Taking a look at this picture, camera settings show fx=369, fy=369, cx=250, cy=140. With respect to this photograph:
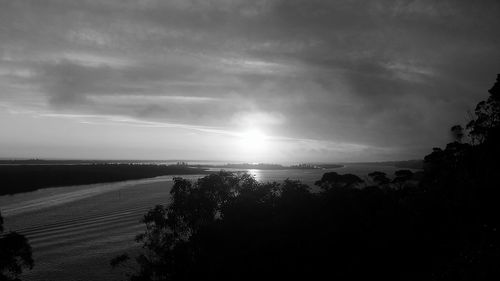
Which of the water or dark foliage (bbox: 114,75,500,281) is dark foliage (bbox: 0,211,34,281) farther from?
the water

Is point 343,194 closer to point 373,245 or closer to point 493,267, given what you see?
point 373,245

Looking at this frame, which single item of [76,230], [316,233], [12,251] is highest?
[316,233]

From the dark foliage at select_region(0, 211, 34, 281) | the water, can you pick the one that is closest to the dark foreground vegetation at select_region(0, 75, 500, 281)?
the dark foliage at select_region(0, 211, 34, 281)

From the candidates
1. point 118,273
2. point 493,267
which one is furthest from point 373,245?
point 118,273

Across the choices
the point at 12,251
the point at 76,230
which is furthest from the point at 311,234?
the point at 76,230

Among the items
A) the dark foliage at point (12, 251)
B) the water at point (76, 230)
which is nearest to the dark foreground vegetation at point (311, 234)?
the dark foliage at point (12, 251)

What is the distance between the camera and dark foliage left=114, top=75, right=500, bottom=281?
24781 mm

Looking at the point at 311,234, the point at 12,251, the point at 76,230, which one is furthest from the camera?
the point at 76,230

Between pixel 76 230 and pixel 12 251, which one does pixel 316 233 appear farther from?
pixel 76 230

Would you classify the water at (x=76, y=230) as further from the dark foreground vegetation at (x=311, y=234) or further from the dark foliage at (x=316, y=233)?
the dark foliage at (x=316, y=233)

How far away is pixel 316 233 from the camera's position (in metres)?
26.8

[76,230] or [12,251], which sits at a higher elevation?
[12,251]

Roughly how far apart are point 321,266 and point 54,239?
4287 cm

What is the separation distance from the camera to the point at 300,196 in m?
31.0
